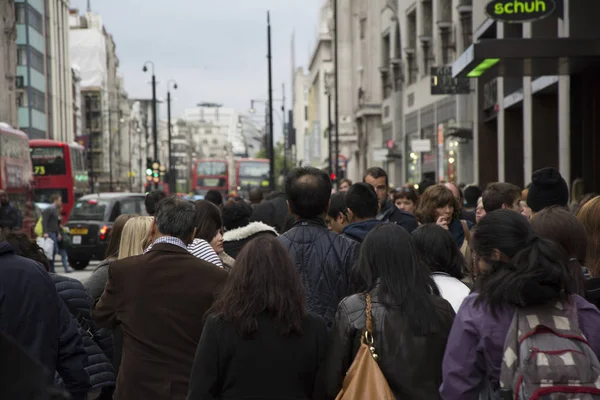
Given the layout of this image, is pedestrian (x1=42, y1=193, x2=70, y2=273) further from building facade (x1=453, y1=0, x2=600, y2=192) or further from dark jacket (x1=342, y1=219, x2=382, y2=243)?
dark jacket (x1=342, y1=219, x2=382, y2=243)

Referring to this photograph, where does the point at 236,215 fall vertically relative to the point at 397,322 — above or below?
above

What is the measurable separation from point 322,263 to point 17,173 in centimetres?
3056

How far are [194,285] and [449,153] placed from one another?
1420 inches

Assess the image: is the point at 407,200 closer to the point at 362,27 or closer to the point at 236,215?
the point at 236,215

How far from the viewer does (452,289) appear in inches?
210

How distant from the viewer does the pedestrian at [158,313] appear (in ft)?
16.9

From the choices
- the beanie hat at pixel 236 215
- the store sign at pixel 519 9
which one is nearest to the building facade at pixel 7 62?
the store sign at pixel 519 9

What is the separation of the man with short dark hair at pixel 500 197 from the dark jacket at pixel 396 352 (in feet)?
15.4

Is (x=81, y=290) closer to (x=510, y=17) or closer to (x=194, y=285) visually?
(x=194, y=285)

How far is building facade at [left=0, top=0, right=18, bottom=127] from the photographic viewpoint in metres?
65.0

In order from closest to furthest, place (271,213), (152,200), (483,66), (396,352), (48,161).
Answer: (396,352) < (152,200) < (271,213) < (483,66) < (48,161)

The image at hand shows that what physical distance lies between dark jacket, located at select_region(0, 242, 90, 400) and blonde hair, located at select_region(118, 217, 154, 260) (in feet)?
6.22

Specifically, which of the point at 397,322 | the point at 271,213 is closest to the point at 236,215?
the point at 271,213

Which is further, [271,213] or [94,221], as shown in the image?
[94,221]
